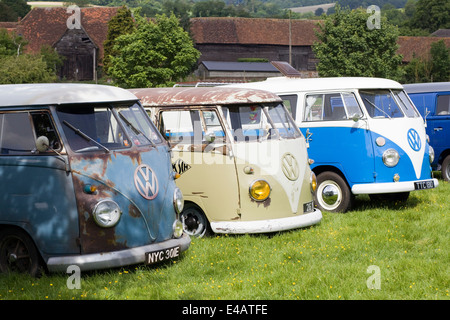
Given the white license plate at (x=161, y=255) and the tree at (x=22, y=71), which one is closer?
the white license plate at (x=161, y=255)

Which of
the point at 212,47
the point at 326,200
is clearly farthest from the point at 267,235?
the point at 212,47

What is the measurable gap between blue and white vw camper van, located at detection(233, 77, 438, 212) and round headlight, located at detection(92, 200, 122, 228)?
528 cm

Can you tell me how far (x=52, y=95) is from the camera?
770 centimetres

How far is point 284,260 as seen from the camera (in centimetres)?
844

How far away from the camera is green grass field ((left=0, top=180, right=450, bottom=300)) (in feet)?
23.1

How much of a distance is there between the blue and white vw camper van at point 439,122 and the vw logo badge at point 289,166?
22.5 ft

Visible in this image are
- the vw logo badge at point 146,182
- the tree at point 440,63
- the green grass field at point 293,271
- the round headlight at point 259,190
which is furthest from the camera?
the tree at point 440,63

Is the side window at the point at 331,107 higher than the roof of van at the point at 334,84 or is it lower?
lower

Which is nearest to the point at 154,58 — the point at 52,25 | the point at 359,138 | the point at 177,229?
the point at 52,25

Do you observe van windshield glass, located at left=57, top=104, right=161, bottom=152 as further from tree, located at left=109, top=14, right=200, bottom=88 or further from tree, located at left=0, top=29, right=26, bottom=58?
tree, located at left=0, top=29, right=26, bottom=58

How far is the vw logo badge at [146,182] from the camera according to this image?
305 inches

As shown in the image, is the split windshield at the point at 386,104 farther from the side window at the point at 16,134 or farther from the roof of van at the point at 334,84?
the side window at the point at 16,134

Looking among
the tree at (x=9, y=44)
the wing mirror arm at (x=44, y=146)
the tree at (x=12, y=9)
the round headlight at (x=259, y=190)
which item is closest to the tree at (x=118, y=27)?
the tree at (x=9, y=44)
